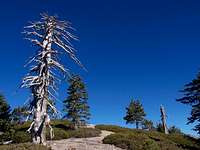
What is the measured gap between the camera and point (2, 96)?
38.0m

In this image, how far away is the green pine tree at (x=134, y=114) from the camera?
72.6 meters

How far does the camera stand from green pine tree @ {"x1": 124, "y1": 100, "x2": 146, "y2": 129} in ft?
238

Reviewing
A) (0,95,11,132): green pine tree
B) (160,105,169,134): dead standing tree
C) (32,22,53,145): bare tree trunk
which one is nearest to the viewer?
(32,22,53,145): bare tree trunk

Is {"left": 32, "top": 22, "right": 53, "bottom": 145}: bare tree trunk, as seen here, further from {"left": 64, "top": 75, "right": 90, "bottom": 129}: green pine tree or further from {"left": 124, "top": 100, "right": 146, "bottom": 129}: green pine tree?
{"left": 124, "top": 100, "right": 146, "bottom": 129}: green pine tree

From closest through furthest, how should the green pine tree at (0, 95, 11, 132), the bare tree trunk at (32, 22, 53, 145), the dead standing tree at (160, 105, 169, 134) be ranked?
the bare tree trunk at (32, 22, 53, 145), the green pine tree at (0, 95, 11, 132), the dead standing tree at (160, 105, 169, 134)

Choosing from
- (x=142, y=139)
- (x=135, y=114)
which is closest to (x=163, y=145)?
(x=142, y=139)

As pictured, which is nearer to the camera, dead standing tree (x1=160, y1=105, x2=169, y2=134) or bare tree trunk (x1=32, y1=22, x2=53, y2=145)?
bare tree trunk (x1=32, y1=22, x2=53, y2=145)

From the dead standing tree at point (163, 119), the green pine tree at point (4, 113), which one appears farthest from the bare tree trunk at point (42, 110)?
the dead standing tree at point (163, 119)

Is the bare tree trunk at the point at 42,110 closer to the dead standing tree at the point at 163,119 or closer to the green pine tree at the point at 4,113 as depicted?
the green pine tree at the point at 4,113

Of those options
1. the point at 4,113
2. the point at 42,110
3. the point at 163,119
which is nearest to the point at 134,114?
the point at 163,119

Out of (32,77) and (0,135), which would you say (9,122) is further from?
(32,77)

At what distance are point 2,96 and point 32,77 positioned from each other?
20.6 metres

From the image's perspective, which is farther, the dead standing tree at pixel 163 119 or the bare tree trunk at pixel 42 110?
the dead standing tree at pixel 163 119

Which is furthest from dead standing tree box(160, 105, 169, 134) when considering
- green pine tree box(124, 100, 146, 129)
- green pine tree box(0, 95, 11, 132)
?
green pine tree box(0, 95, 11, 132)
